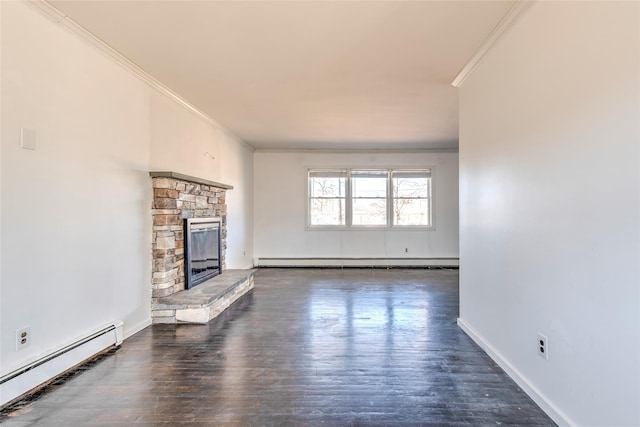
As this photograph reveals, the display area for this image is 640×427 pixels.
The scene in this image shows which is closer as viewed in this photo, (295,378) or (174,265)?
(295,378)

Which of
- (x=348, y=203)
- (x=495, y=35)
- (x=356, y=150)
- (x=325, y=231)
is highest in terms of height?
(x=356, y=150)

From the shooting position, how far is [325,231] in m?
7.15

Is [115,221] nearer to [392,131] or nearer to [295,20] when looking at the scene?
[295,20]

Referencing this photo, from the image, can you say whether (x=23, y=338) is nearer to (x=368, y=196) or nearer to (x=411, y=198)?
(x=368, y=196)

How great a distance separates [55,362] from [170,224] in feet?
5.27

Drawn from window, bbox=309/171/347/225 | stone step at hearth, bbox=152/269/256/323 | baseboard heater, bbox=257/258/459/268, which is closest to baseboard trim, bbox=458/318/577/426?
stone step at hearth, bbox=152/269/256/323

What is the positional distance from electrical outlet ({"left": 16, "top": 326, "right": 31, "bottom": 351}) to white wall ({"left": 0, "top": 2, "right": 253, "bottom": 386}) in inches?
1.2

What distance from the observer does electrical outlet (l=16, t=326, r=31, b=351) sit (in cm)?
201

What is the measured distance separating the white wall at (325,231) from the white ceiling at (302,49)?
251cm

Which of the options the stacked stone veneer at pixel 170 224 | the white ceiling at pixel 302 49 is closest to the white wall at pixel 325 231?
the white ceiling at pixel 302 49

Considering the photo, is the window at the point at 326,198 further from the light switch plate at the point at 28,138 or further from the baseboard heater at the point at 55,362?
the light switch plate at the point at 28,138

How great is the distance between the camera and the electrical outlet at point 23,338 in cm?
201

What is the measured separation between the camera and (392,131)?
18.2 ft

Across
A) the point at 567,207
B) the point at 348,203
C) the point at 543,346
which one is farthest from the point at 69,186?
the point at 348,203
